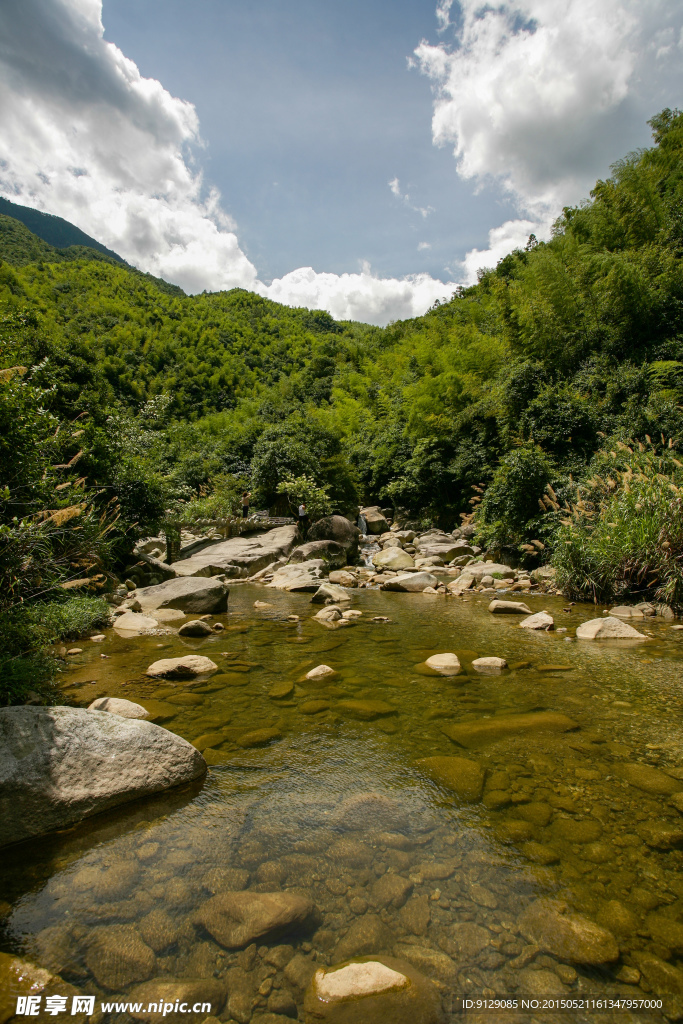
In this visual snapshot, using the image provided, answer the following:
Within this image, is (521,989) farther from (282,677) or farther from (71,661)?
(71,661)

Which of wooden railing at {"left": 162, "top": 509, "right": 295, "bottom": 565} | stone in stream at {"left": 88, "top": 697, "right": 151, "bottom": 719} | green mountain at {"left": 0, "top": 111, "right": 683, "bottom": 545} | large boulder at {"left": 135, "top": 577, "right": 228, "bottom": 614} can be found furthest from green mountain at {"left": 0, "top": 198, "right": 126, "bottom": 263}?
stone in stream at {"left": 88, "top": 697, "right": 151, "bottom": 719}

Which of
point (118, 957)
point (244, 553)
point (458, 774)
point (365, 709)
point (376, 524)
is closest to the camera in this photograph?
point (118, 957)

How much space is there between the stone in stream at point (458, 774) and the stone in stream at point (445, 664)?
5.70 feet

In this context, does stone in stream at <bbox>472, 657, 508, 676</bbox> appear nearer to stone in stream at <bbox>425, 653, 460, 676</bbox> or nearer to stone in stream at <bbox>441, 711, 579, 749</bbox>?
stone in stream at <bbox>425, 653, 460, 676</bbox>

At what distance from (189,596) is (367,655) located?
396 cm

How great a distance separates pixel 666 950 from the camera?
1.68 meters

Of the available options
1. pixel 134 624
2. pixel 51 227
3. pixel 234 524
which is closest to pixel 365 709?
pixel 134 624

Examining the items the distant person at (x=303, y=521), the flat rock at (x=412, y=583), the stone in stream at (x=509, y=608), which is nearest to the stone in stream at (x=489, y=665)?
the stone in stream at (x=509, y=608)

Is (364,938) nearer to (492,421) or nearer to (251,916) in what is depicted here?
(251,916)

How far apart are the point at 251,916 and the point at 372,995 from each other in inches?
23.3

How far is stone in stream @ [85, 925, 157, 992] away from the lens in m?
1.58

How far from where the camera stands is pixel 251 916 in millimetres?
1842

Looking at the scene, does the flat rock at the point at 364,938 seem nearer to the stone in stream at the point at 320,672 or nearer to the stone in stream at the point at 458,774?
the stone in stream at the point at 458,774

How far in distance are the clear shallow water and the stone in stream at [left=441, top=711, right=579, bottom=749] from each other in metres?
0.09
